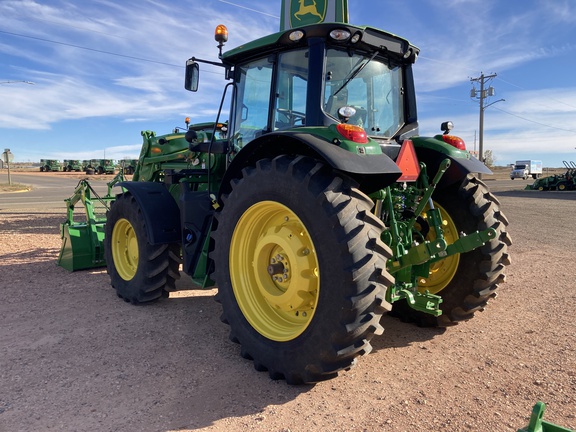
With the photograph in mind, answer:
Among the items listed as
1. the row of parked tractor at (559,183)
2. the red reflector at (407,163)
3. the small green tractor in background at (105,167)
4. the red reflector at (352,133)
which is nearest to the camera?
the red reflector at (352,133)

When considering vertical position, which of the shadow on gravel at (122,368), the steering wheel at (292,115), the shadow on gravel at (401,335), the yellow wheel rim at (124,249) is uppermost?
the steering wheel at (292,115)

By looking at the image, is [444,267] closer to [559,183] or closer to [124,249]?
[124,249]

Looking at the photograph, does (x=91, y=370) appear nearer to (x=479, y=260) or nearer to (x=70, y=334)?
(x=70, y=334)

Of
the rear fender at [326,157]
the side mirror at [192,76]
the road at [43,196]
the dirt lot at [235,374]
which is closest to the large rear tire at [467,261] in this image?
the dirt lot at [235,374]

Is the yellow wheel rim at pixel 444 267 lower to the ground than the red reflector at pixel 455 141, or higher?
lower

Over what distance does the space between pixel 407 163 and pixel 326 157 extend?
964 millimetres

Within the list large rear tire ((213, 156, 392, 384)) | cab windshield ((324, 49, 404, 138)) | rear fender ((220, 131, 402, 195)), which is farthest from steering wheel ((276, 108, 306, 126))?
large rear tire ((213, 156, 392, 384))

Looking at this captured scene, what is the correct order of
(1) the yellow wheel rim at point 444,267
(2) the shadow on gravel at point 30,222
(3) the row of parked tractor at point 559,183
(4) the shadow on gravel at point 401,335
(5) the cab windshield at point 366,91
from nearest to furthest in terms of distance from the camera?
(5) the cab windshield at point 366,91 → (4) the shadow on gravel at point 401,335 → (1) the yellow wheel rim at point 444,267 → (2) the shadow on gravel at point 30,222 → (3) the row of parked tractor at point 559,183

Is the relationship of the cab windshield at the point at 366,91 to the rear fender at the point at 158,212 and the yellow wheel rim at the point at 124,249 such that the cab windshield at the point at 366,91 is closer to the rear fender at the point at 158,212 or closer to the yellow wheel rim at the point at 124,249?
the rear fender at the point at 158,212

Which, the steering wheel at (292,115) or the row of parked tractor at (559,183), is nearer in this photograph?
the steering wheel at (292,115)

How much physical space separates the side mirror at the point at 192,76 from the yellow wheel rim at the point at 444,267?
263 centimetres

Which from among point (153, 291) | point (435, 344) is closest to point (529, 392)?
point (435, 344)

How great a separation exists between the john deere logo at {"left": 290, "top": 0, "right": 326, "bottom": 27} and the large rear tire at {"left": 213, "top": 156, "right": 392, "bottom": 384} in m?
3.25

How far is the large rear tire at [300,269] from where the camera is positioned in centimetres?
273
